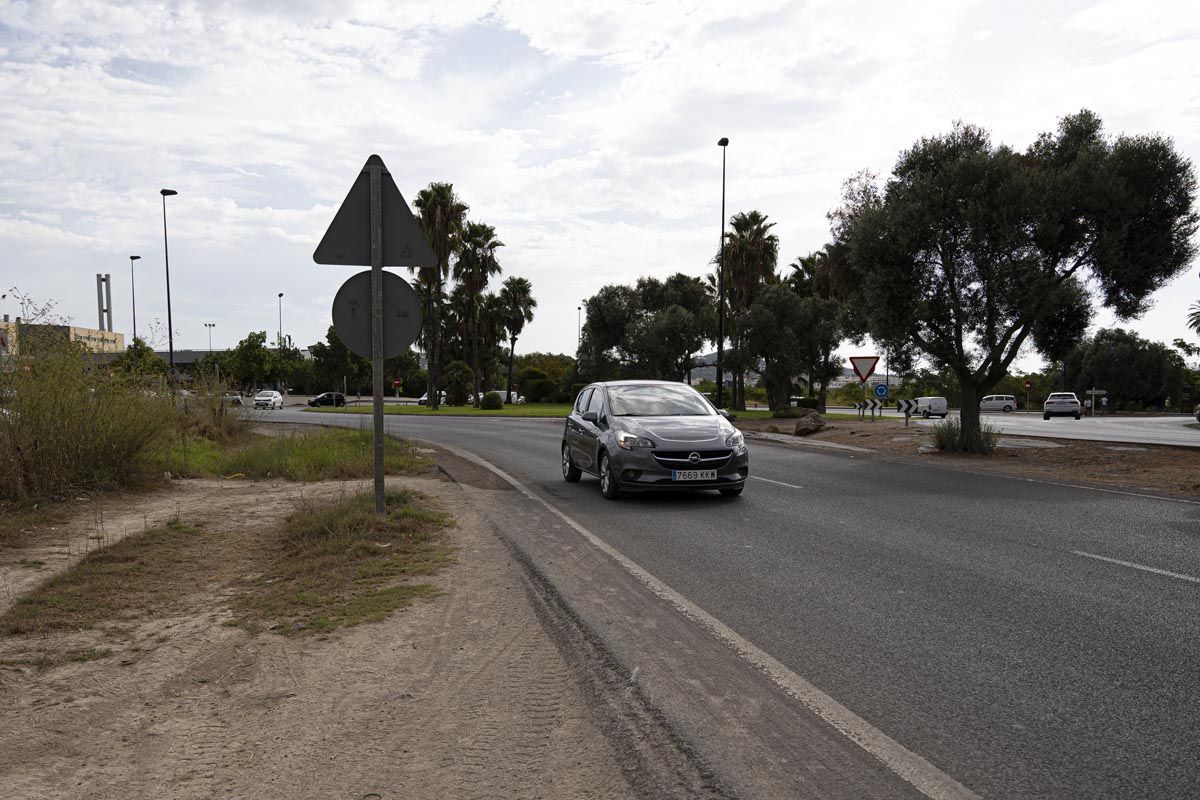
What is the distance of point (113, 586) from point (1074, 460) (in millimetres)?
17310

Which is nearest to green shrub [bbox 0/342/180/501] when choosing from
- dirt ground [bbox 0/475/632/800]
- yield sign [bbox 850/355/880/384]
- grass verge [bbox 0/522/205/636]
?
grass verge [bbox 0/522/205/636]

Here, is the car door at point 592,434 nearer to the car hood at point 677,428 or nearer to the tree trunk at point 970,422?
the car hood at point 677,428

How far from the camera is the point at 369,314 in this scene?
755cm

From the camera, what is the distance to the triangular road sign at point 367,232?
24.3ft

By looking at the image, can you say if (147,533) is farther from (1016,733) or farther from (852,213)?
(852,213)

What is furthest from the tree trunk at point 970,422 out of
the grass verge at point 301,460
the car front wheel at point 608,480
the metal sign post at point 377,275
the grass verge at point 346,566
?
the metal sign post at point 377,275

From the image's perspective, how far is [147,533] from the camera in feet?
25.2

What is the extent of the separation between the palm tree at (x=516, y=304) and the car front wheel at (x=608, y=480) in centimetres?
5660

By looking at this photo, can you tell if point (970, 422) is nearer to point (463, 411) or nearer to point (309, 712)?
point (309, 712)

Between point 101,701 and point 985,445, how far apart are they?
18.8 m

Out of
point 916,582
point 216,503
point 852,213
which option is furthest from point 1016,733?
point 852,213

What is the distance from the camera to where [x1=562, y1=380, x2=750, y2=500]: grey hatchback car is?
33.7 feet

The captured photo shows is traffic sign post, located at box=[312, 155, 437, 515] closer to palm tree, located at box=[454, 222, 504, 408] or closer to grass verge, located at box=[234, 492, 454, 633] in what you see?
grass verge, located at box=[234, 492, 454, 633]

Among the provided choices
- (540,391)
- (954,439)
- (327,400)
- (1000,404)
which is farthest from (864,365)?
(327,400)
